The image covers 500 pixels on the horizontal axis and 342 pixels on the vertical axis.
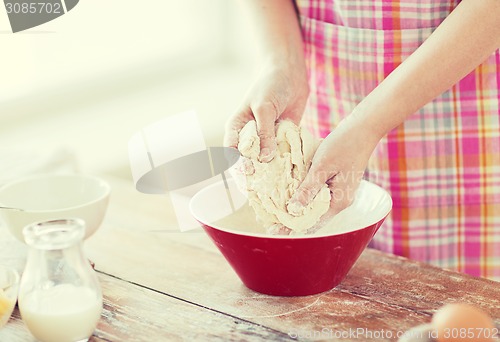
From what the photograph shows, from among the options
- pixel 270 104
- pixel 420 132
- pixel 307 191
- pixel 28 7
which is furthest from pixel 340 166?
pixel 28 7

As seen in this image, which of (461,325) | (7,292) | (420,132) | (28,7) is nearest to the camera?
(461,325)

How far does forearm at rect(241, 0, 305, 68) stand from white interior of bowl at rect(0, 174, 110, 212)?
1.41 ft

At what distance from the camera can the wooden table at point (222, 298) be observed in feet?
3.69

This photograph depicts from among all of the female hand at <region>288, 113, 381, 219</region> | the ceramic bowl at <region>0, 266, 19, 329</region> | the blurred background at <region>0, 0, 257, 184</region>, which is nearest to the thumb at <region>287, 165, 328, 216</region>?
the female hand at <region>288, 113, 381, 219</region>

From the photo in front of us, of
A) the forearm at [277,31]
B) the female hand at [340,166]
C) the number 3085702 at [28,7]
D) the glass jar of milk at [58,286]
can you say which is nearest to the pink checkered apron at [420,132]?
the forearm at [277,31]

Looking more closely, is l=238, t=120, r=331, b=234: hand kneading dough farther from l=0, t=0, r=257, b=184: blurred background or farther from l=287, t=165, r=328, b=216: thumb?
l=0, t=0, r=257, b=184: blurred background

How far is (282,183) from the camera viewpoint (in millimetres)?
1231

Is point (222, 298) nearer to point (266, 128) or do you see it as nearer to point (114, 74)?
point (266, 128)

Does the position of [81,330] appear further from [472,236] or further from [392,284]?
[472,236]

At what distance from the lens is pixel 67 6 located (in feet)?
7.65

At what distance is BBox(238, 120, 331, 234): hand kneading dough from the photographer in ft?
4.03

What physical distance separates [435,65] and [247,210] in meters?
0.42

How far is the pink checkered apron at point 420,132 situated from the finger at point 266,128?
23cm

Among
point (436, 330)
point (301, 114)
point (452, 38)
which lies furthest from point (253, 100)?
point (436, 330)
